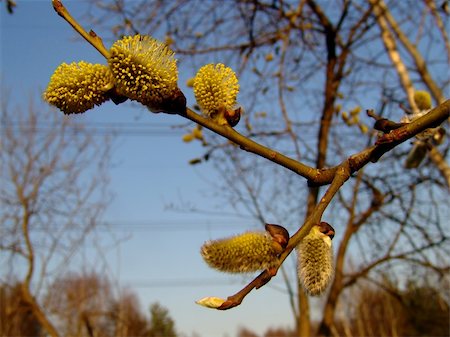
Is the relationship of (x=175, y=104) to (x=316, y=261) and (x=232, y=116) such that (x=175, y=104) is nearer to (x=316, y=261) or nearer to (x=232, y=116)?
(x=232, y=116)

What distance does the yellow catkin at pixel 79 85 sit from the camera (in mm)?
724

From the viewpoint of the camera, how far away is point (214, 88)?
80 centimetres

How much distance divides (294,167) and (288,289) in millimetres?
2901

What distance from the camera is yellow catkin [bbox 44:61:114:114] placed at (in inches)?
28.5

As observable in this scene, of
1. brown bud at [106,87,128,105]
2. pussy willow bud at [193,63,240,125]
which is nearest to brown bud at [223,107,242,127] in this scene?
pussy willow bud at [193,63,240,125]

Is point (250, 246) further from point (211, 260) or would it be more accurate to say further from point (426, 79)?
point (426, 79)

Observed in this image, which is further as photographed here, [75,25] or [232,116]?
[232,116]

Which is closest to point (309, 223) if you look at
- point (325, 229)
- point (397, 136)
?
point (325, 229)

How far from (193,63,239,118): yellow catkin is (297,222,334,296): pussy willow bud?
9.0 inches

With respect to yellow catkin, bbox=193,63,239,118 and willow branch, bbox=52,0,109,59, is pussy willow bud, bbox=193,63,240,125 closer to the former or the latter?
yellow catkin, bbox=193,63,239,118

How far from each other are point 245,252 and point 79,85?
32 centimetres

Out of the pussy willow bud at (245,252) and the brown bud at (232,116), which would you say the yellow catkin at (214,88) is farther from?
the pussy willow bud at (245,252)

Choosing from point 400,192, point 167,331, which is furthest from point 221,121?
point 167,331

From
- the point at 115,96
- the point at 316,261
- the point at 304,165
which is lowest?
the point at 316,261
